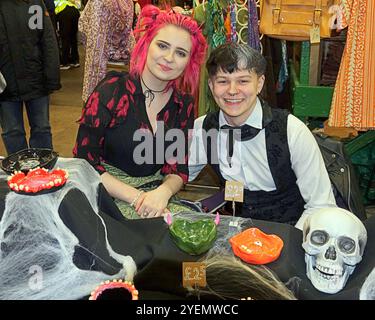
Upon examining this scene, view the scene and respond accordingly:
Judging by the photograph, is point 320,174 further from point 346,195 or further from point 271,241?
point 271,241

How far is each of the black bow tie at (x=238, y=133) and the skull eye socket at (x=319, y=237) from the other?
2.02 feet

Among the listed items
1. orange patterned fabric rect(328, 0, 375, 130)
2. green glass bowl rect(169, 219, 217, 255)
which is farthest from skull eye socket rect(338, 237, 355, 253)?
orange patterned fabric rect(328, 0, 375, 130)

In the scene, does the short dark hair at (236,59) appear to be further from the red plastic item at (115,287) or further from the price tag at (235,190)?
the red plastic item at (115,287)

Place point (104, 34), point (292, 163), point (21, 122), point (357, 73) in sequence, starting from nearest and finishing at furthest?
point (292, 163) < point (357, 73) < point (104, 34) < point (21, 122)

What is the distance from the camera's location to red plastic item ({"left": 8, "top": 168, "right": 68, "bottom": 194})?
125cm

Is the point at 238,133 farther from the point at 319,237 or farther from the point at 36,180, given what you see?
the point at 36,180

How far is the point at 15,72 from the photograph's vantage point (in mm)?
3078

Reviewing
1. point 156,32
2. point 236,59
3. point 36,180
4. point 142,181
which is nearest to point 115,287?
point 36,180

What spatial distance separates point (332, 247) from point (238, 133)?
707mm

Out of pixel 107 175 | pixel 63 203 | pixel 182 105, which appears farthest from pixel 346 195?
pixel 63 203

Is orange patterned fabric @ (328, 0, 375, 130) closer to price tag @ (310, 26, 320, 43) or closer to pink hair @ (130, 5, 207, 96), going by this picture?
price tag @ (310, 26, 320, 43)

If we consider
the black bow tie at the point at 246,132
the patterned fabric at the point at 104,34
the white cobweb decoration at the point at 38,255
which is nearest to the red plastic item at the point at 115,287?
the white cobweb decoration at the point at 38,255

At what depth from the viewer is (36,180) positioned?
4.18 ft

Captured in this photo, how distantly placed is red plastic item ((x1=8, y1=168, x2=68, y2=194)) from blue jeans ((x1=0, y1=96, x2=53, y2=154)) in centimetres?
211
